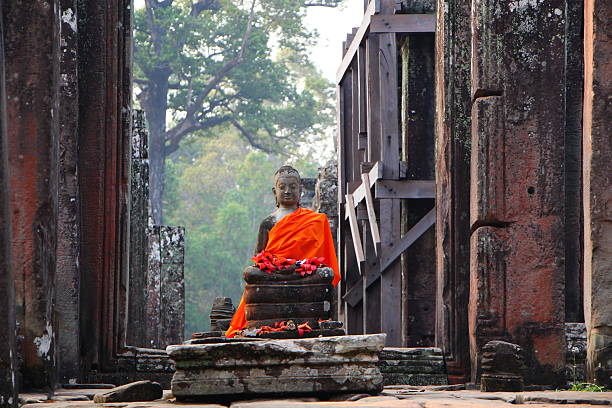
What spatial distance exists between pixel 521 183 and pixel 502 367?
1.46 m

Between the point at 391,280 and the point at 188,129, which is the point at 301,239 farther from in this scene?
the point at 188,129

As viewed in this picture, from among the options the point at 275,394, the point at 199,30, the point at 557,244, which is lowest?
the point at 275,394

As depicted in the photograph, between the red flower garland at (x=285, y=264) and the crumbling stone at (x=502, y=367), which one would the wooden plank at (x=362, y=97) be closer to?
the red flower garland at (x=285, y=264)

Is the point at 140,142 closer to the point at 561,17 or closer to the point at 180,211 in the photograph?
the point at 561,17

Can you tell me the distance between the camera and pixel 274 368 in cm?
763

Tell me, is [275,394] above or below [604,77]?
below

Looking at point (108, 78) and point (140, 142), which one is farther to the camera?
point (140, 142)

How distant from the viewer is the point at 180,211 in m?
40.5

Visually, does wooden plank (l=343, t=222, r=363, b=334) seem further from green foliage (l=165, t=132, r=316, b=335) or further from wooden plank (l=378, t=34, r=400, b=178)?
green foliage (l=165, t=132, r=316, b=335)

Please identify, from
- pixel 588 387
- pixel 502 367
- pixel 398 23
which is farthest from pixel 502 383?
pixel 398 23

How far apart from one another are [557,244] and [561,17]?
1.52 metres

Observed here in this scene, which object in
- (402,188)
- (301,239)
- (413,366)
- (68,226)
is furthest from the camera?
(402,188)

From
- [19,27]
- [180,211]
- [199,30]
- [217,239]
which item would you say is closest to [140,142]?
[19,27]

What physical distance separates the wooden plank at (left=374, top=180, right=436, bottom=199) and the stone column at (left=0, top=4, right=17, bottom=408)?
7.80 m
